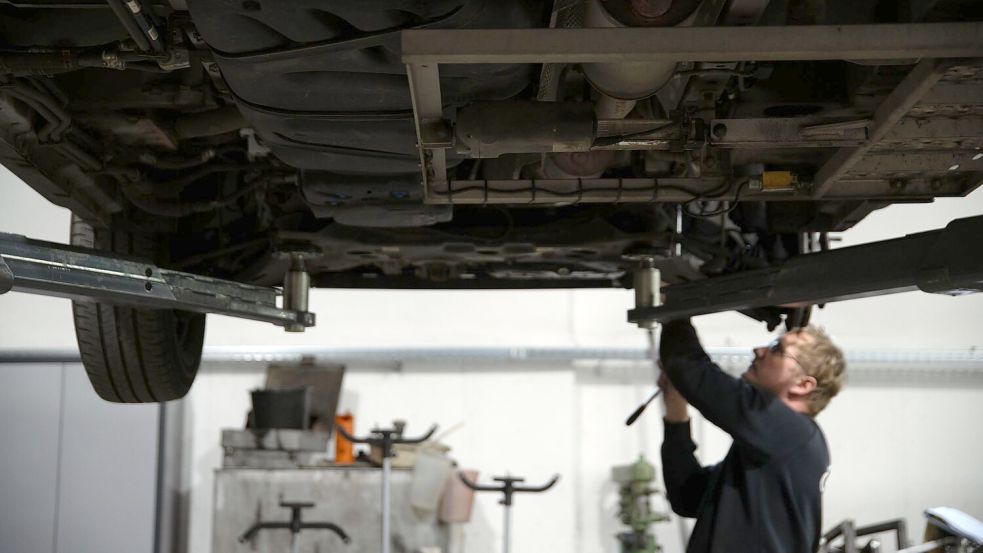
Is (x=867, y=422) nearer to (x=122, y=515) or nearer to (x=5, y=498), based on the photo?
(x=122, y=515)

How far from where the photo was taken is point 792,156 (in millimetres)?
2027

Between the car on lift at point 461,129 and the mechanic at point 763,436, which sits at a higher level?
the car on lift at point 461,129

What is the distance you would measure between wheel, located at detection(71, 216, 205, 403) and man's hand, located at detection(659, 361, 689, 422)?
142cm

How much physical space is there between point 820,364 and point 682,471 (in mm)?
533

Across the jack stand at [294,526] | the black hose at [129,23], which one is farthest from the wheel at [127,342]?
the jack stand at [294,526]

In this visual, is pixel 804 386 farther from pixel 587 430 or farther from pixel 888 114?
pixel 587 430

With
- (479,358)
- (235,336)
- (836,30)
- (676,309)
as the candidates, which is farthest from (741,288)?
(235,336)

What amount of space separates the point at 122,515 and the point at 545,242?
177 inches

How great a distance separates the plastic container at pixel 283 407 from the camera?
549cm

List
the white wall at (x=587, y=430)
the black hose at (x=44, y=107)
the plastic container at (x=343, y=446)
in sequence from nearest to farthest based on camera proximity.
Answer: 1. the black hose at (x=44, y=107)
2. the plastic container at (x=343, y=446)
3. the white wall at (x=587, y=430)

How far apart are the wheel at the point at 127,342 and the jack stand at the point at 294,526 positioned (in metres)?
2.42

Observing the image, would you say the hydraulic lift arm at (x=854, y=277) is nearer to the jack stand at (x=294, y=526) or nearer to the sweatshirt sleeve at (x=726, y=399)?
the sweatshirt sleeve at (x=726, y=399)

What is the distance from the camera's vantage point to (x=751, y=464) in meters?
2.71

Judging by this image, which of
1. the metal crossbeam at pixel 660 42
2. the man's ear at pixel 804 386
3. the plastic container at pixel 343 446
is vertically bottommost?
the plastic container at pixel 343 446
